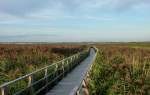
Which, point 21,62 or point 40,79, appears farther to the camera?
point 21,62

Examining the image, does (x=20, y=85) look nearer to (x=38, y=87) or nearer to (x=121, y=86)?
(x=38, y=87)

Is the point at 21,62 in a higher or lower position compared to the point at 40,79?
lower

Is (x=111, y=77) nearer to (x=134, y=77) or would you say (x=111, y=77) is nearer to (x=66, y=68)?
(x=134, y=77)

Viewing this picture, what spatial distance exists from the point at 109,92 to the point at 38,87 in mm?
2899

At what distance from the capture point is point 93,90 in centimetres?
1529

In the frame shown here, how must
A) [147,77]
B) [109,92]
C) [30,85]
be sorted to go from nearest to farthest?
[30,85] → [109,92] → [147,77]

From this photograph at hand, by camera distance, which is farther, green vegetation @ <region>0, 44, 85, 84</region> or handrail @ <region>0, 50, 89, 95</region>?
green vegetation @ <region>0, 44, 85, 84</region>

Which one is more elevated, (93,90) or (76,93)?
(76,93)

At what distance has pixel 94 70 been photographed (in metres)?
20.6

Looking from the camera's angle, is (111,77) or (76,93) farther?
(111,77)

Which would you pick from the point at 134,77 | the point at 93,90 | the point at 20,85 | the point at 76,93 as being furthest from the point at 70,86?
the point at 76,93

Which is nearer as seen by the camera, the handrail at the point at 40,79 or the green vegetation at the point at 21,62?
the handrail at the point at 40,79

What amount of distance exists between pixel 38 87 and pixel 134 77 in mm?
6644

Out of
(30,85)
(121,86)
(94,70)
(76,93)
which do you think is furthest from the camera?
(94,70)
